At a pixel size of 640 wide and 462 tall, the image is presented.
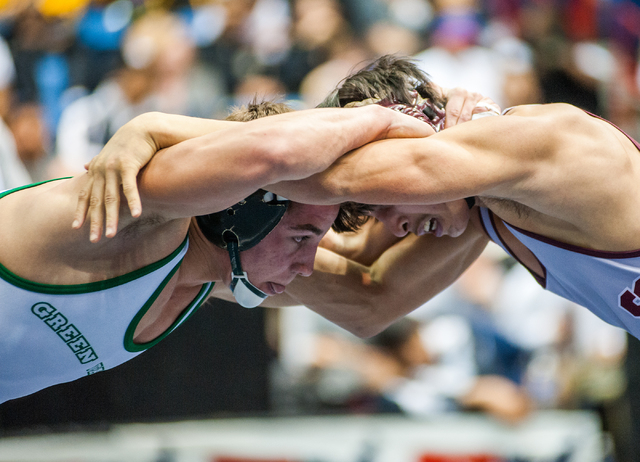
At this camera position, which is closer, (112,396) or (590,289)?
(590,289)

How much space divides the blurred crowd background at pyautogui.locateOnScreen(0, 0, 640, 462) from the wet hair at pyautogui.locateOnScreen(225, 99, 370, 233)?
219 centimetres

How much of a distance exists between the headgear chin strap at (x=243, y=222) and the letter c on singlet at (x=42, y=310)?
1.98ft

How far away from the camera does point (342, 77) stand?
587 centimetres

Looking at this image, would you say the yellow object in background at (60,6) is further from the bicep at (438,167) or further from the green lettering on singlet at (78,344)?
the bicep at (438,167)

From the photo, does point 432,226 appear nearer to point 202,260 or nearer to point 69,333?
point 202,260

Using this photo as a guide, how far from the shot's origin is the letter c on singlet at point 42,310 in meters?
2.22

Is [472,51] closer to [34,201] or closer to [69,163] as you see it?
[69,163]

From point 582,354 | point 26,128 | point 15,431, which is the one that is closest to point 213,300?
point 15,431

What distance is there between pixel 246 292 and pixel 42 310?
77 cm

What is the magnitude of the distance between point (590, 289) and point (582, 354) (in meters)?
3.00

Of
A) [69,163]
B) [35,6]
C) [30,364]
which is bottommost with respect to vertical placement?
[30,364]

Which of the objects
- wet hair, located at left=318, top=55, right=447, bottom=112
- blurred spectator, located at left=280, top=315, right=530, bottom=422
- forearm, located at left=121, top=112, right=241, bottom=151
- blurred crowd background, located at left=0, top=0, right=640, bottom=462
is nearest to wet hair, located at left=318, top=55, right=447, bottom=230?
wet hair, located at left=318, top=55, right=447, bottom=112

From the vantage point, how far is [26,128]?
5977 mm

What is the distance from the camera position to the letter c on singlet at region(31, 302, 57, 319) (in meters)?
2.22
